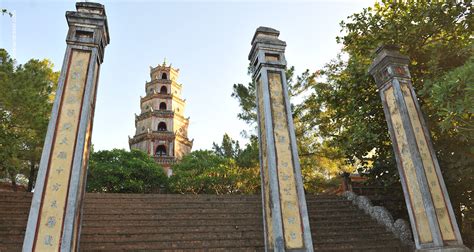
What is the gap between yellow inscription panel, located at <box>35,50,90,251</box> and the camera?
11.9 ft

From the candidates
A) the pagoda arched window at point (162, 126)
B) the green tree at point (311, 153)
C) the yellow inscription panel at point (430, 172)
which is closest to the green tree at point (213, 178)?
the green tree at point (311, 153)

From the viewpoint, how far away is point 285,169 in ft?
15.0

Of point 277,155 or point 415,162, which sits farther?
point 415,162

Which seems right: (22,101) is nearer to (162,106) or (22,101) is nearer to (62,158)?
(62,158)

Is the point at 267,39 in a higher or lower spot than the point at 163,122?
lower

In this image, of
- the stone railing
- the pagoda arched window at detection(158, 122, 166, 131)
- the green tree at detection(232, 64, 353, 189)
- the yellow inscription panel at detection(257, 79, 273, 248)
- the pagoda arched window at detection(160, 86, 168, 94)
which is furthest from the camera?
the pagoda arched window at detection(160, 86, 168, 94)

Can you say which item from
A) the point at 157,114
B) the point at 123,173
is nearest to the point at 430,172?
the point at 123,173

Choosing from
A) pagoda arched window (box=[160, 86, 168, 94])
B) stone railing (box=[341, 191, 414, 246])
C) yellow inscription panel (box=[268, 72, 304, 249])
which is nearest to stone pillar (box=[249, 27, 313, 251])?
yellow inscription panel (box=[268, 72, 304, 249])

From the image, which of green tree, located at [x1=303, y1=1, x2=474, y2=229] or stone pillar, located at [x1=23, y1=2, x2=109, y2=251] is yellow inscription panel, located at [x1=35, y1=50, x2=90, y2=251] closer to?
stone pillar, located at [x1=23, y1=2, x2=109, y2=251]

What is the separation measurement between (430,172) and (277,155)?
2.34 metres

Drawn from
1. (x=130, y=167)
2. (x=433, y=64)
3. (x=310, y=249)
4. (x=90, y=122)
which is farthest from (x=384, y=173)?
(x=130, y=167)

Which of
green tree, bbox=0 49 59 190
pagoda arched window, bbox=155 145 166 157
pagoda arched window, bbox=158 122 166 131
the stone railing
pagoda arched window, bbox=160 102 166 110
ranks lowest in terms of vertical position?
the stone railing

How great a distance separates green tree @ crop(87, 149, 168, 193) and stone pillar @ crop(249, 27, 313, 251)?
39.4 ft

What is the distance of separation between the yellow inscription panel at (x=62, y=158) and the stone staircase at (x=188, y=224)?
216 centimetres
